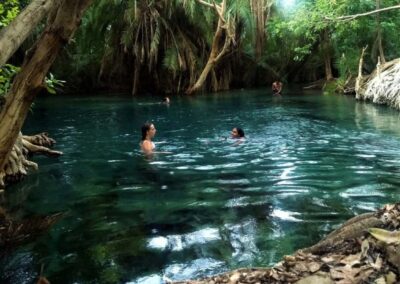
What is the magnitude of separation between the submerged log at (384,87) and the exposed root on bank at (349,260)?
1846cm

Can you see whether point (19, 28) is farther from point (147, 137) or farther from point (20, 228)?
point (147, 137)

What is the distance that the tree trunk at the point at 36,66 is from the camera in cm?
438

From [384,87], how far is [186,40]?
46.7 feet

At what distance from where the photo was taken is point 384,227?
4.23 m

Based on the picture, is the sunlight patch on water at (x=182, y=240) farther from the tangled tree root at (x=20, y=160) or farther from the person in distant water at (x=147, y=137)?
the person in distant water at (x=147, y=137)

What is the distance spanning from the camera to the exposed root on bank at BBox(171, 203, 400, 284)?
3.53 metres

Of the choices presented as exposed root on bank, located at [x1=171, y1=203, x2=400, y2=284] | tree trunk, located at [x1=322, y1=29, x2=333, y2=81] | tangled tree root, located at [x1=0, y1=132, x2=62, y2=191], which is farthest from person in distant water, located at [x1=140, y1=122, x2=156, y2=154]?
tree trunk, located at [x1=322, y1=29, x2=333, y2=81]

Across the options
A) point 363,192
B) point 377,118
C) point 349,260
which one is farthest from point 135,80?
point 349,260

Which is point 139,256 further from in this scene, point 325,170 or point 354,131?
point 354,131

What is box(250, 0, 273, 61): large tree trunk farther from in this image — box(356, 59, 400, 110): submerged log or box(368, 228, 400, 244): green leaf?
box(368, 228, 400, 244): green leaf

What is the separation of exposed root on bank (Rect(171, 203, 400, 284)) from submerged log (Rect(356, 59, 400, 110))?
60.6 ft

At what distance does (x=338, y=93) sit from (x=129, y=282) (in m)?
28.5

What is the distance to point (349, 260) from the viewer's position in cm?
383

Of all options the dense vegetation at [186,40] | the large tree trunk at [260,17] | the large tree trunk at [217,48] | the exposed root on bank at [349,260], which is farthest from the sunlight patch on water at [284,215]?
the large tree trunk at [260,17]
